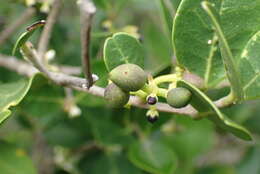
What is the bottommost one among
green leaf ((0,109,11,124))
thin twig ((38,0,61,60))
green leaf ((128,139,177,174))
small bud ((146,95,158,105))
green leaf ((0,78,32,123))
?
green leaf ((128,139,177,174))

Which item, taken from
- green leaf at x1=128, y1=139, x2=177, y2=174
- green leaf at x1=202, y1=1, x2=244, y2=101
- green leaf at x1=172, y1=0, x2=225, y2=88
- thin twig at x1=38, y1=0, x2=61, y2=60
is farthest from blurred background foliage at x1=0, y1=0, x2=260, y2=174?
green leaf at x1=202, y1=1, x2=244, y2=101

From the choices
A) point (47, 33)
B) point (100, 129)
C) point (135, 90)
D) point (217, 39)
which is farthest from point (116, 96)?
point (100, 129)

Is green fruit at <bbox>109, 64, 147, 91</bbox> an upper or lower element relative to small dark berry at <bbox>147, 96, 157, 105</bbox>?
upper

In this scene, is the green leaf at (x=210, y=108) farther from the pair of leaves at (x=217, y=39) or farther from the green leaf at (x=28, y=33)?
the green leaf at (x=28, y=33)

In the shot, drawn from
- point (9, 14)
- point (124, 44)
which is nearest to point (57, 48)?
point (9, 14)

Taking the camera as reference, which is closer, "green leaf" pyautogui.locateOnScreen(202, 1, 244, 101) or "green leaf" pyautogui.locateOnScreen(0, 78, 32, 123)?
"green leaf" pyautogui.locateOnScreen(202, 1, 244, 101)

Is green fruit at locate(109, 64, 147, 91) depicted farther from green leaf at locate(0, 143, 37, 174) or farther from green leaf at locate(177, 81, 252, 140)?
green leaf at locate(0, 143, 37, 174)

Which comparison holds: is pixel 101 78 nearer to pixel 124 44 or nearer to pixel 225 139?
pixel 124 44

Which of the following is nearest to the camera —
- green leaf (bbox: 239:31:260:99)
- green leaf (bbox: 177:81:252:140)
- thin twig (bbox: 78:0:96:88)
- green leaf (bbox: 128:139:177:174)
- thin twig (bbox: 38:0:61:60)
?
thin twig (bbox: 78:0:96:88)

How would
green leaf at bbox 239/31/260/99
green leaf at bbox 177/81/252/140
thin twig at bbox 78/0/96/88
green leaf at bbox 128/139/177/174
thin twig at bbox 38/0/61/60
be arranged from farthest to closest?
green leaf at bbox 128/139/177/174
thin twig at bbox 38/0/61/60
green leaf at bbox 239/31/260/99
green leaf at bbox 177/81/252/140
thin twig at bbox 78/0/96/88
